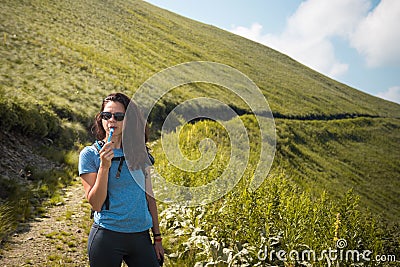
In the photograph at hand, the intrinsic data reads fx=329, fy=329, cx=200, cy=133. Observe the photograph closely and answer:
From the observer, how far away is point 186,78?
3703cm

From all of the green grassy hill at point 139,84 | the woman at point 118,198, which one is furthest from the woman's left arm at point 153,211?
the green grassy hill at point 139,84

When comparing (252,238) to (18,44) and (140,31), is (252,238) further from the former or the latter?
(140,31)

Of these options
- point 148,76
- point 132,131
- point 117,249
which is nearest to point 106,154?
point 132,131

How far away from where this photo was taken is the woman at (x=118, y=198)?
2811 mm

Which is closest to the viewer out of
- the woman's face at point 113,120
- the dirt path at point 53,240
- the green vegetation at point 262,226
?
the woman's face at point 113,120

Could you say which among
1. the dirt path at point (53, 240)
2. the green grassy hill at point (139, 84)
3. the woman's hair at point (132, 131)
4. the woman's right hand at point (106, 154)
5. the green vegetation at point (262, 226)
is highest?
the green grassy hill at point (139, 84)

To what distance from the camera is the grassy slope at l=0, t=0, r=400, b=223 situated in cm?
1889

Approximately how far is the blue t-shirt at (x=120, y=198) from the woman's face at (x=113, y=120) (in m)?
0.20

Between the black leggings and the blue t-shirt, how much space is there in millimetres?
60

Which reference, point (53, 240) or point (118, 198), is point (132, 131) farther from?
point (53, 240)

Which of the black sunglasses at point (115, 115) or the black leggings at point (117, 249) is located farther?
the black sunglasses at point (115, 115)

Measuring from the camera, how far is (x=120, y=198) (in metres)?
2.92

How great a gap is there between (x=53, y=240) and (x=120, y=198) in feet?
12.0

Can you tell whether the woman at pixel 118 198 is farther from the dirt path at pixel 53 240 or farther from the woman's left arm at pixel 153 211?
the dirt path at pixel 53 240
